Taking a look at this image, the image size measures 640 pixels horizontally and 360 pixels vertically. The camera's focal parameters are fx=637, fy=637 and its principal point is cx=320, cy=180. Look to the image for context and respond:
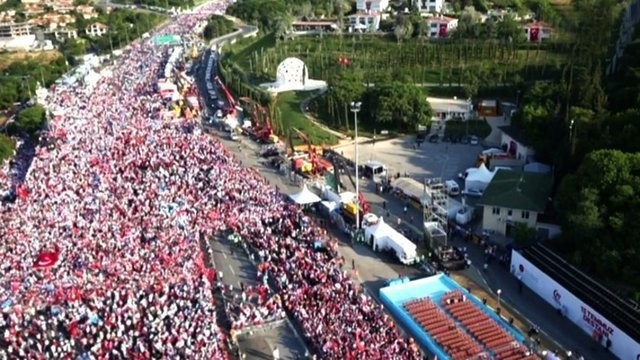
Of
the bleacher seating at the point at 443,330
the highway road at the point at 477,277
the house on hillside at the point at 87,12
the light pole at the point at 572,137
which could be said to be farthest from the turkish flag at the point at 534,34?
the house on hillside at the point at 87,12

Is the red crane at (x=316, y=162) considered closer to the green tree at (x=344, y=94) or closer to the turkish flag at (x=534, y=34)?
the green tree at (x=344, y=94)

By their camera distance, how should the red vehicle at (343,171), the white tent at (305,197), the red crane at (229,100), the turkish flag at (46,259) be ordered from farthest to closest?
the red crane at (229,100), the white tent at (305,197), the red vehicle at (343,171), the turkish flag at (46,259)

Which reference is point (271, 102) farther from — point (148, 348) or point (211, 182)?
point (148, 348)

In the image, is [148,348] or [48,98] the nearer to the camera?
[148,348]

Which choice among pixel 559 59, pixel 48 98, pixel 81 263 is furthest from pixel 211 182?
pixel 559 59

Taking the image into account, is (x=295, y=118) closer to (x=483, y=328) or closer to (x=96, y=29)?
(x=483, y=328)

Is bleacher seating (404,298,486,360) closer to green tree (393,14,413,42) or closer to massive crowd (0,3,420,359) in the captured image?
massive crowd (0,3,420,359)
